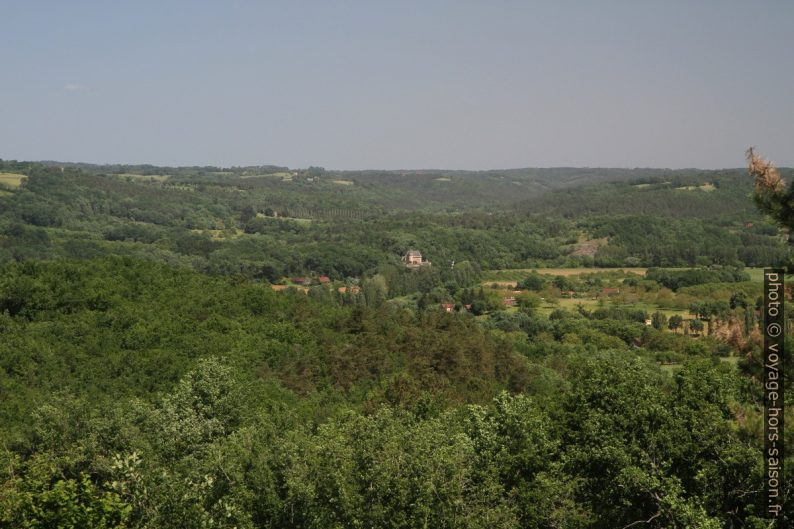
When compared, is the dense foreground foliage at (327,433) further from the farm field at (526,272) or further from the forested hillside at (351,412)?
the farm field at (526,272)

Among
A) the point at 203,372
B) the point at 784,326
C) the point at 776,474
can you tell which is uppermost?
the point at 784,326

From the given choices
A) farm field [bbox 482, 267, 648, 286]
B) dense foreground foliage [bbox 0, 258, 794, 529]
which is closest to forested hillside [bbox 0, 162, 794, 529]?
dense foreground foliage [bbox 0, 258, 794, 529]

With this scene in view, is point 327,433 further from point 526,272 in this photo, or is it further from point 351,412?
point 526,272

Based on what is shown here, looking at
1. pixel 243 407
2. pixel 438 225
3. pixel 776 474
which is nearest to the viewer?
pixel 776 474

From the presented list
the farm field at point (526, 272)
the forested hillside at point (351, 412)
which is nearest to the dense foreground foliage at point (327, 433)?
the forested hillside at point (351, 412)

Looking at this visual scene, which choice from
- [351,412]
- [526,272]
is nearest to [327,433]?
[351,412]

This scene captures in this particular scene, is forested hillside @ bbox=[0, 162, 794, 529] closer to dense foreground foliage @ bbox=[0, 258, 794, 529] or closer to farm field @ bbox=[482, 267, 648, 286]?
dense foreground foliage @ bbox=[0, 258, 794, 529]

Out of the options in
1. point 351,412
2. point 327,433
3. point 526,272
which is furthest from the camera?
point 526,272

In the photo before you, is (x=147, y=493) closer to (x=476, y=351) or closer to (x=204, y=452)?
(x=204, y=452)

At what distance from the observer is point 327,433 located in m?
22.4

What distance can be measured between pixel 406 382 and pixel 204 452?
14.5 meters

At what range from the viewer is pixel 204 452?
1038 inches

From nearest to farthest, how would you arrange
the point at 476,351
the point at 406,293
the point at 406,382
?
the point at 406,382 → the point at 476,351 → the point at 406,293

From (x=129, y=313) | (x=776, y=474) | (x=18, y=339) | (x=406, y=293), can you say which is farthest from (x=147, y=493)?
(x=406, y=293)
